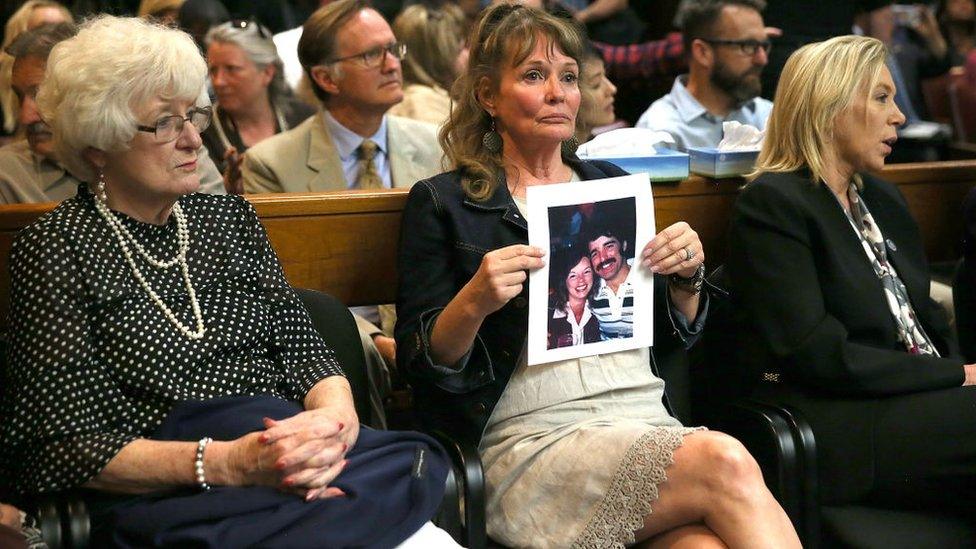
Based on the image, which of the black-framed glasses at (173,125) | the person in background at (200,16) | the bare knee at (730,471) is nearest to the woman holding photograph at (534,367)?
the bare knee at (730,471)

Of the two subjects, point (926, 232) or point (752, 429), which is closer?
point (752, 429)

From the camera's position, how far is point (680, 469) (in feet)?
7.98

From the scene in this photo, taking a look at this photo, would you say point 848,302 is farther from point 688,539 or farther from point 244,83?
point 244,83

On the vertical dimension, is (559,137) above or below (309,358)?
above

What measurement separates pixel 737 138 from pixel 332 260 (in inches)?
44.2

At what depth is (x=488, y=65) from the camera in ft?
9.22

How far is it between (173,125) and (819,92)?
1.50m

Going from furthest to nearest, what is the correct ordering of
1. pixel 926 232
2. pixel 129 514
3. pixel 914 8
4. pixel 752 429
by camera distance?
pixel 914 8 < pixel 926 232 < pixel 752 429 < pixel 129 514

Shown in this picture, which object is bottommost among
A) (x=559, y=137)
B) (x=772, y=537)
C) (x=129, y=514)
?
(x=772, y=537)

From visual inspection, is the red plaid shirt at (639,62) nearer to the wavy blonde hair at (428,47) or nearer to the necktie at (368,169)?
the wavy blonde hair at (428,47)

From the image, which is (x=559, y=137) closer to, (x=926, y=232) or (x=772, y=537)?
(x=772, y=537)

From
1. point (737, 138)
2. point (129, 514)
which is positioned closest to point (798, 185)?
point (737, 138)

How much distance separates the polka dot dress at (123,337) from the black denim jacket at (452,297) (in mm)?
204

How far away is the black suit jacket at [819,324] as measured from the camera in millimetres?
2777
